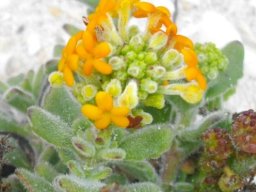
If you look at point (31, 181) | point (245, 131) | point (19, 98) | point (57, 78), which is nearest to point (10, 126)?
point (19, 98)

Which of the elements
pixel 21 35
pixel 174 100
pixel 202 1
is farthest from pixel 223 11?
pixel 174 100

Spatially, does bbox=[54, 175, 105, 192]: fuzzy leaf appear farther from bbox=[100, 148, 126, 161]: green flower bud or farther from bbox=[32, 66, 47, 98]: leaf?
bbox=[32, 66, 47, 98]: leaf

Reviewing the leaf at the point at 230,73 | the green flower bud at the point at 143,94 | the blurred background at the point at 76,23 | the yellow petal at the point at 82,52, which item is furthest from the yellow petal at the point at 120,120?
the blurred background at the point at 76,23

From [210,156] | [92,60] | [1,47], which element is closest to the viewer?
[92,60]

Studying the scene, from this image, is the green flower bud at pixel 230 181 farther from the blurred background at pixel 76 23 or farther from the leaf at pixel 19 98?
the blurred background at pixel 76 23

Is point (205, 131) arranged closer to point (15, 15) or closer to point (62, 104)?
point (62, 104)

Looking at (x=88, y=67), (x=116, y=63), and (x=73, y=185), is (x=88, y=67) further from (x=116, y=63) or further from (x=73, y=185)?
(x=73, y=185)
